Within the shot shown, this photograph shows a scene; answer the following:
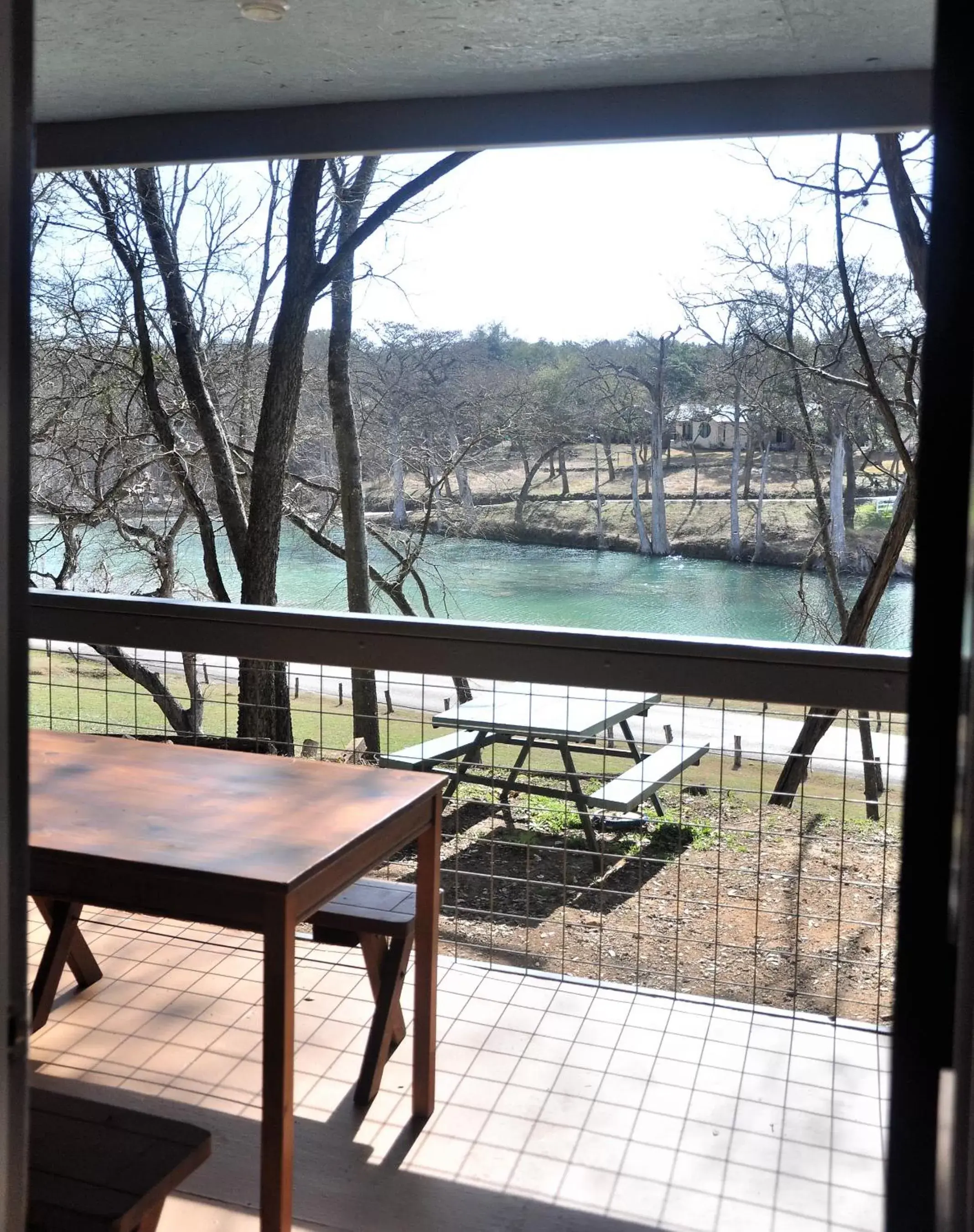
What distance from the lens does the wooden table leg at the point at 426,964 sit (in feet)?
7.88

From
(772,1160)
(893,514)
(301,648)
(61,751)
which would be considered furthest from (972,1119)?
(893,514)

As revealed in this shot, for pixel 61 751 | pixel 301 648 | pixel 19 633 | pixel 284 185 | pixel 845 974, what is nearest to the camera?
pixel 19 633

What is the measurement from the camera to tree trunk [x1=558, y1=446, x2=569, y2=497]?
967cm

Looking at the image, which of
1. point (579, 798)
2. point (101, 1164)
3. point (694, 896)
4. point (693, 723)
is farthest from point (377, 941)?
point (693, 723)

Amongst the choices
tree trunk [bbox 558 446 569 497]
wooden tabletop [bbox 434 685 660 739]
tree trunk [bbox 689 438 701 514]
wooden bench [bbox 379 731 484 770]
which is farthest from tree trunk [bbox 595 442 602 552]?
wooden bench [bbox 379 731 484 770]

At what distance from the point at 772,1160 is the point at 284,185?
9251mm

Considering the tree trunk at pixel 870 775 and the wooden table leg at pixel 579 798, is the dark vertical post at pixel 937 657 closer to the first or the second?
the tree trunk at pixel 870 775

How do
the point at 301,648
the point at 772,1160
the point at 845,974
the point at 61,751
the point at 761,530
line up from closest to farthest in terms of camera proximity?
the point at 772,1160 < the point at 61,751 < the point at 301,648 < the point at 845,974 < the point at 761,530

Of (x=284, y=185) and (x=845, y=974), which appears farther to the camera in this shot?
(x=284, y=185)

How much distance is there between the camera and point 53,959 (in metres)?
2.80

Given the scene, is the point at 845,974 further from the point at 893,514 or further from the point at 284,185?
the point at 284,185

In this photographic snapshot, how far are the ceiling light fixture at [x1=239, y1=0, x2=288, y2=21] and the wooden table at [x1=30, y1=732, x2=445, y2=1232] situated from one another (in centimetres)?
153

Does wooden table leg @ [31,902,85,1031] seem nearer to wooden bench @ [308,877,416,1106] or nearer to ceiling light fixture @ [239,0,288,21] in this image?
wooden bench @ [308,877,416,1106]

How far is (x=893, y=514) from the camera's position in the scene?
28.0 ft
